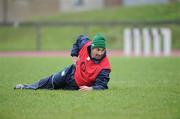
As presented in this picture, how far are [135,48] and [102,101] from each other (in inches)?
839

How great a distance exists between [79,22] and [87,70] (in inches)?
978

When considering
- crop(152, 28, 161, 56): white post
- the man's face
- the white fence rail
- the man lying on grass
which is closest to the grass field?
the man lying on grass

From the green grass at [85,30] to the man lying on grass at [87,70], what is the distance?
934 inches

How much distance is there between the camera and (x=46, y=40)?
38.2 metres

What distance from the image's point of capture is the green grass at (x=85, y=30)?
3659 centimetres

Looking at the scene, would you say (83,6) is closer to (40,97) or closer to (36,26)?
(36,26)

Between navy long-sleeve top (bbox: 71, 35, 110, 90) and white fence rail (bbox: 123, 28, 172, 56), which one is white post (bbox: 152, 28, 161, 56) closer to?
white fence rail (bbox: 123, 28, 172, 56)

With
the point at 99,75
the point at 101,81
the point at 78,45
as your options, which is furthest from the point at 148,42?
the point at 99,75

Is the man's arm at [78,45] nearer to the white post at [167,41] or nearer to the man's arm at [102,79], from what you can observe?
the man's arm at [102,79]

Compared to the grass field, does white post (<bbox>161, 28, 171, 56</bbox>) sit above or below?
below

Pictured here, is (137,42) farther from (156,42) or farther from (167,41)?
(167,41)

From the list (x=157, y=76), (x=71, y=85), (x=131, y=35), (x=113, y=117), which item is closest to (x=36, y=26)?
(x=131, y=35)

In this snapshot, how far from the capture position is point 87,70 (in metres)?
11.1

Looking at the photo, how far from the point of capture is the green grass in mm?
36594
